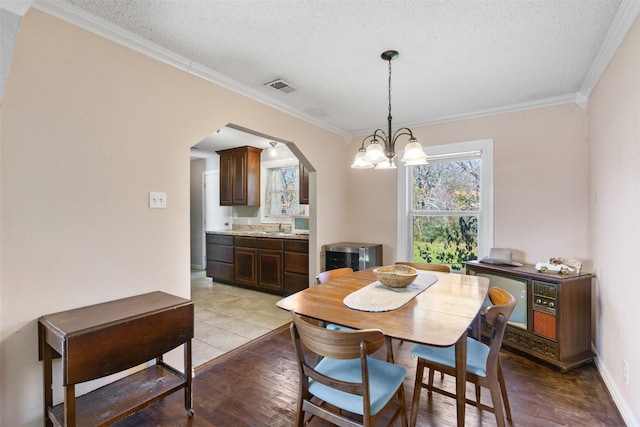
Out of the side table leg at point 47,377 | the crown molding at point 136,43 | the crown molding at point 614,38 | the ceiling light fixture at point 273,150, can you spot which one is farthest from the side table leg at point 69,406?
the ceiling light fixture at point 273,150

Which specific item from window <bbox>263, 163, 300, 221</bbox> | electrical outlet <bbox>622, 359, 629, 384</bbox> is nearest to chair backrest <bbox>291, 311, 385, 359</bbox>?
electrical outlet <bbox>622, 359, 629, 384</bbox>

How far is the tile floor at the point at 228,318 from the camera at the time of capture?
2.87 meters

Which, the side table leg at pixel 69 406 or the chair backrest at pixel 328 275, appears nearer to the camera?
the side table leg at pixel 69 406

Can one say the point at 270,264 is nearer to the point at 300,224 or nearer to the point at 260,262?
the point at 260,262

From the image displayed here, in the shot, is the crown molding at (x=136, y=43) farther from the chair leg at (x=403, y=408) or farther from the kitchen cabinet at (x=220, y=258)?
the kitchen cabinet at (x=220, y=258)

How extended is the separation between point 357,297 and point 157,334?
47.6 inches

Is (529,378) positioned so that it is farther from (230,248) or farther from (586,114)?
(230,248)

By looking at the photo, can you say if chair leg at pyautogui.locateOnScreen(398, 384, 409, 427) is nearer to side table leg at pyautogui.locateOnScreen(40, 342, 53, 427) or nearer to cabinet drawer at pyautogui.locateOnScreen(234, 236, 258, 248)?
side table leg at pyautogui.locateOnScreen(40, 342, 53, 427)

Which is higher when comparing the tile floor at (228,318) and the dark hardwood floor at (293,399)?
the tile floor at (228,318)

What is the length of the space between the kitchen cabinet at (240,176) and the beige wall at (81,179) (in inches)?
114

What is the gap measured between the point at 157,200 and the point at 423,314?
195 cm

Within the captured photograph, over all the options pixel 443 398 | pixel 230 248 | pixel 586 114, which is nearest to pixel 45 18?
pixel 443 398

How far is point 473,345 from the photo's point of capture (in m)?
1.86

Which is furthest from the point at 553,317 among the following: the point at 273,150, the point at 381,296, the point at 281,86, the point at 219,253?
the point at 219,253
